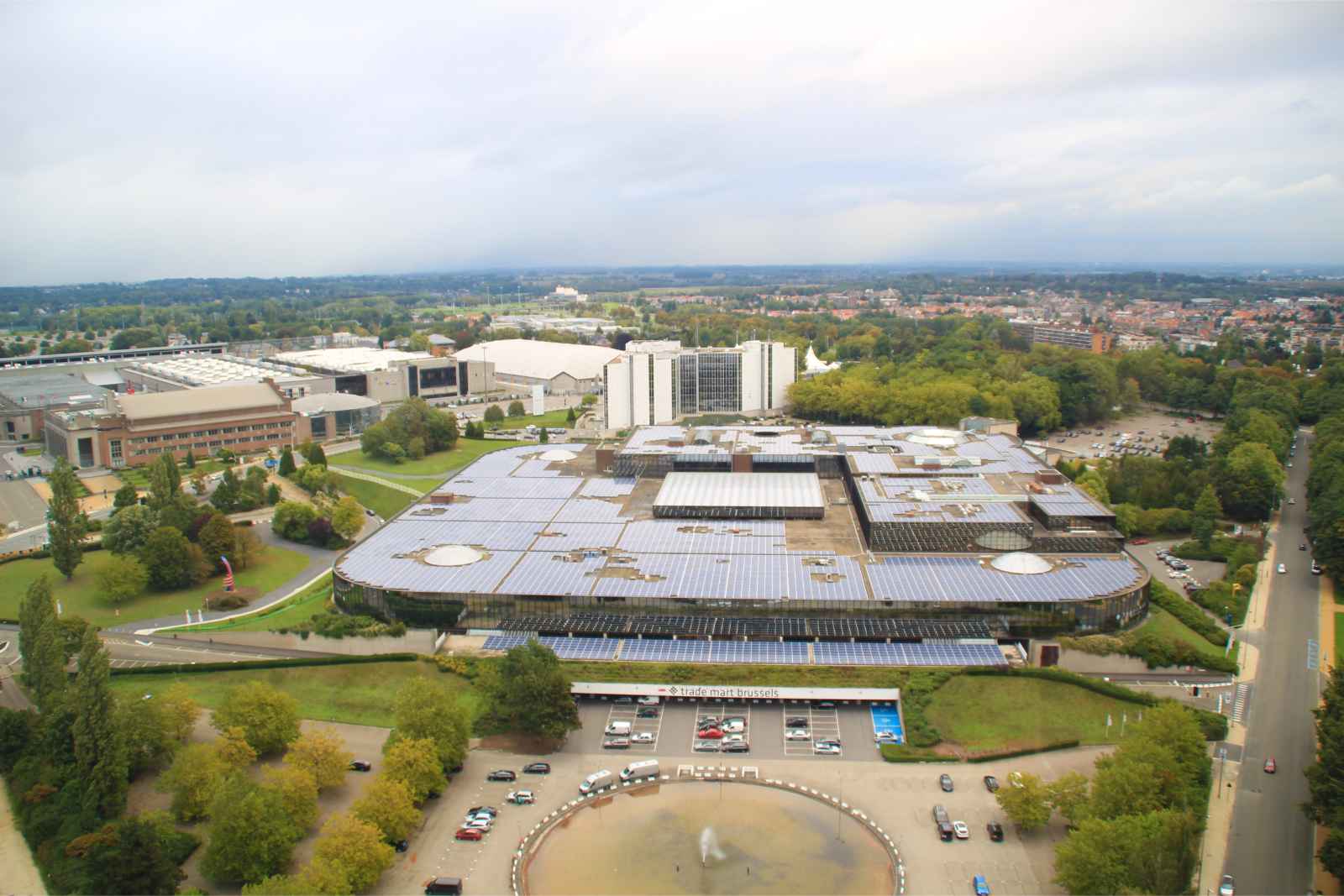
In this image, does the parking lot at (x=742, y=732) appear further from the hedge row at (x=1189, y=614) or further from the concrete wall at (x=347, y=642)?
the hedge row at (x=1189, y=614)

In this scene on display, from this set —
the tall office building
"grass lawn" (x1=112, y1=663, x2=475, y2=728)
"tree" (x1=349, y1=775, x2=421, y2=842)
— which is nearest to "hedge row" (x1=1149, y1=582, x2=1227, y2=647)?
"grass lawn" (x1=112, y1=663, x2=475, y2=728)

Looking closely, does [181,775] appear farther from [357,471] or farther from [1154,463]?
[1154,463]

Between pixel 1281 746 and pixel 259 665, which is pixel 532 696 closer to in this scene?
pixel 259 665

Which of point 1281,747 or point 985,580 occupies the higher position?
point 985,580

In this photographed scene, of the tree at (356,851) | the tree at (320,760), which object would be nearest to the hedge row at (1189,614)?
the tree at (356,851)

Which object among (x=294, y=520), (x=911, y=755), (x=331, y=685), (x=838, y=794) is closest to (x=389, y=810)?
(x=331, y=685)

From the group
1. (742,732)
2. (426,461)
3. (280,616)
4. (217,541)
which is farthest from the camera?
(426,461)
